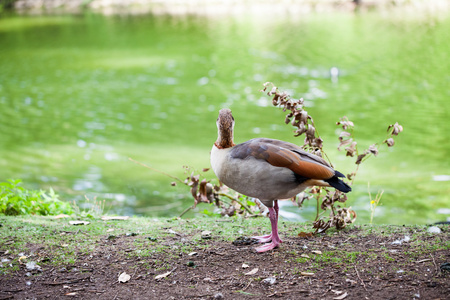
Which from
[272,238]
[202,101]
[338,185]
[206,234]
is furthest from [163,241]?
[202,101]

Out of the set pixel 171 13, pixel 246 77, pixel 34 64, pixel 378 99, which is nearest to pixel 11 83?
pixel 34 64

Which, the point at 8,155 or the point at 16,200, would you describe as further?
the point at 8,155

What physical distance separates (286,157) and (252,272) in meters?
0.99

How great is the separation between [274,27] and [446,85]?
803 inches

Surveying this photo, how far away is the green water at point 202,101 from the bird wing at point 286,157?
4.54m

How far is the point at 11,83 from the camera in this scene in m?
22.4

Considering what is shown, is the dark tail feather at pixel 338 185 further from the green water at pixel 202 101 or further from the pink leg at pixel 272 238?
the green water at pixel 202 101

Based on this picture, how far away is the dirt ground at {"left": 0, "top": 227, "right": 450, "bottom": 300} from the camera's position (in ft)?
12.6

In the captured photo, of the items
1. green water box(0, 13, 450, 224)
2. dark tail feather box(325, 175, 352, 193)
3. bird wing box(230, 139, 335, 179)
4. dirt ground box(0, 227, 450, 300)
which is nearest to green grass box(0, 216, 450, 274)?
dirt ground box(0, 227, 450, 300)

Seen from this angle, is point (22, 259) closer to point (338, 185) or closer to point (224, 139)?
point (224, 139)

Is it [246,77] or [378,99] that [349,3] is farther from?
[378,99]

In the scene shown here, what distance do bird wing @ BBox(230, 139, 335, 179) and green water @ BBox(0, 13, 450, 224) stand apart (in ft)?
14.9

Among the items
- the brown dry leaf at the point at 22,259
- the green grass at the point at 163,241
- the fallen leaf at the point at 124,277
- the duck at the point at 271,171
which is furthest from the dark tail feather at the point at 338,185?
the brown dry leaf at the point at 22,259

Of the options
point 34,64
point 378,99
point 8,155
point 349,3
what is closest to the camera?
point 8,155
